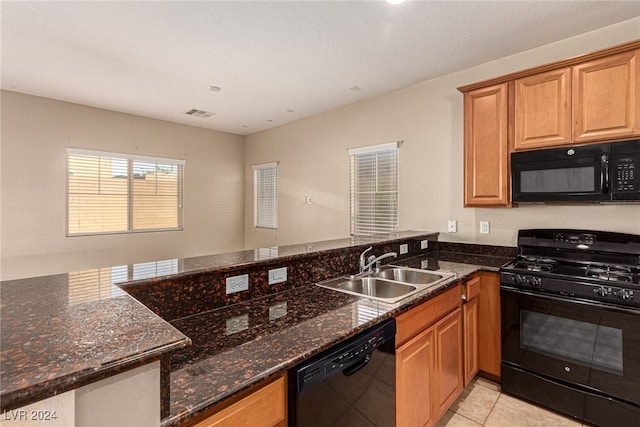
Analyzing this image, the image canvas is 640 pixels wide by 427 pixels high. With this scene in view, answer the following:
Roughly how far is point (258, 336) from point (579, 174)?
2.56 m

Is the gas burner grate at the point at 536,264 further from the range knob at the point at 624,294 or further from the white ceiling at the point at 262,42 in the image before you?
the white ceiling at the point at 262,42

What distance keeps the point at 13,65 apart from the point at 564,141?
5.06 meters

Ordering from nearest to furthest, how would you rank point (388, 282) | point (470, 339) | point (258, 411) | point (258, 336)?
point (258, 411) → point (258, 336) → point (388, 282) → point (470, 339)

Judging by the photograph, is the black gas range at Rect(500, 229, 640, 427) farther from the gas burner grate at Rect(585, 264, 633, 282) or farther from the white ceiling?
the white ceiling

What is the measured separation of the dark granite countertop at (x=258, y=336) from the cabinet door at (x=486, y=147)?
50.1 inches

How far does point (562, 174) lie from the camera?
2.39 metres

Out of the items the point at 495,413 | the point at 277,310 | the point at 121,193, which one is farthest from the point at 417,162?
the point at 121,193

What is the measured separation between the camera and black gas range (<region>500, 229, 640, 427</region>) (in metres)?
1.89

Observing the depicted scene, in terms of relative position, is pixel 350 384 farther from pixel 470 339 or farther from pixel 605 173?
pixel 605 173

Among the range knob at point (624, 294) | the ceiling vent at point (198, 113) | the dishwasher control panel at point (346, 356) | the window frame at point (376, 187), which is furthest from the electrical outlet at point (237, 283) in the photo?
the ceiling vent at point (198, 113)

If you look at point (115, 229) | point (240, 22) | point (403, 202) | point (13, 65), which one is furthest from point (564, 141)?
point (115, 229)

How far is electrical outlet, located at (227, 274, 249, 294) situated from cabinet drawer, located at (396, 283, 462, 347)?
80 centimetres

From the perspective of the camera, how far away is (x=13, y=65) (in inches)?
122

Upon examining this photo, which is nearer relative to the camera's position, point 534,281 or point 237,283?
point 237,283
